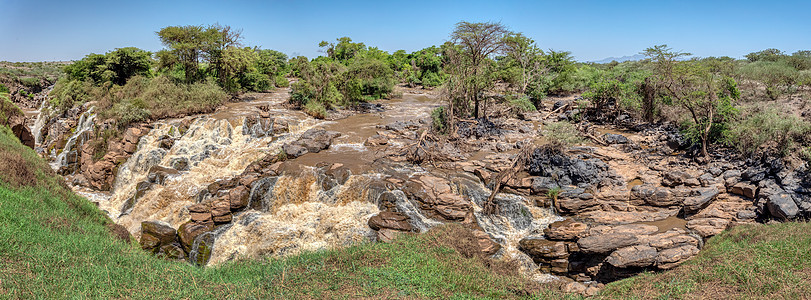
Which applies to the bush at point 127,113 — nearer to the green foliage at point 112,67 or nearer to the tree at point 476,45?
the green foliage at point 112,67

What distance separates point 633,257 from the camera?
8.42 m

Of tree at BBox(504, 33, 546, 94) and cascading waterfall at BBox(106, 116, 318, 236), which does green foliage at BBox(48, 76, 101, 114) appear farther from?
tree at BBox(504, 33, 546, 94)

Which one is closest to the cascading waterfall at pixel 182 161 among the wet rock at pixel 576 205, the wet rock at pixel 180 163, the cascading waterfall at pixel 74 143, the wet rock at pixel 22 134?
the wet rock at pixel 180 163

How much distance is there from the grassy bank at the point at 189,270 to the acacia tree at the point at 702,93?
11.5 meters

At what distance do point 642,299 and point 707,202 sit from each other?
6239mm

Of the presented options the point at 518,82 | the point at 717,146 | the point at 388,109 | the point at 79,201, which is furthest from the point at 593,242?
the point at 388,109

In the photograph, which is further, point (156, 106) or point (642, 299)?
point (156, 106)

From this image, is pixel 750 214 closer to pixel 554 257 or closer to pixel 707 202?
pixel 707 202

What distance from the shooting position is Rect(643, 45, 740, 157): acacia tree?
1405 centimetres

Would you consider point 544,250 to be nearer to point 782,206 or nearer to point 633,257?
point 633,257

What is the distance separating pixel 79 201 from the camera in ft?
32.3

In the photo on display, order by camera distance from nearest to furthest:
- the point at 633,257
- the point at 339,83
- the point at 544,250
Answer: the point at 633,257, the point at 544,250, the point at 339,83

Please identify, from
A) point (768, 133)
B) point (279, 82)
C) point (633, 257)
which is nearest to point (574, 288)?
point (633, 257)

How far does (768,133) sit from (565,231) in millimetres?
8302
